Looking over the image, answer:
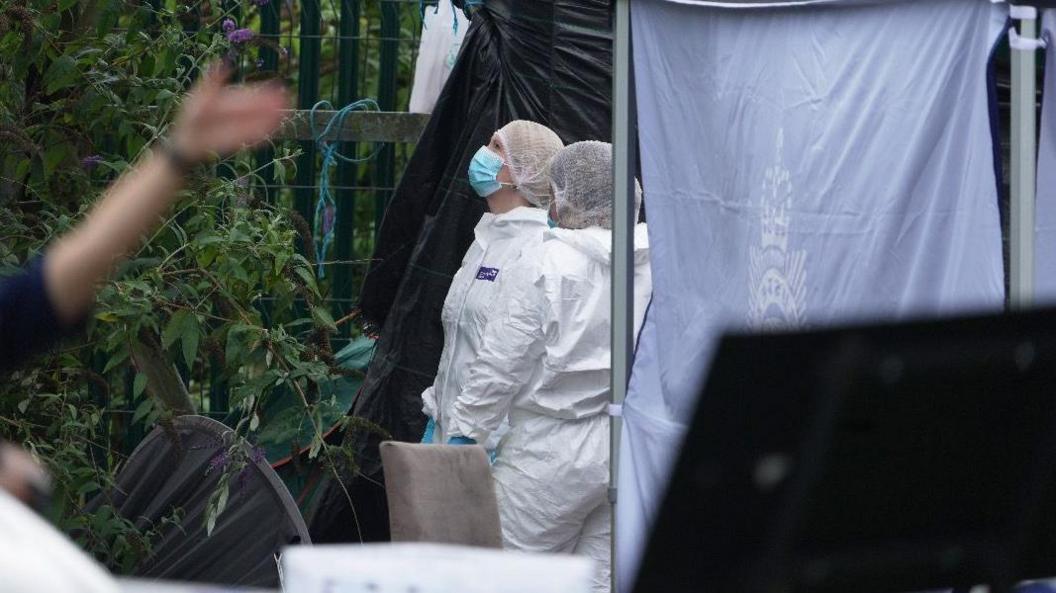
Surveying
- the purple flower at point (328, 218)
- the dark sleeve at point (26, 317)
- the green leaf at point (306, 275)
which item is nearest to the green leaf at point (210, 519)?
the green leaf at point (306, 275)

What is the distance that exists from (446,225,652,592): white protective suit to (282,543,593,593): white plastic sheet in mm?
3217

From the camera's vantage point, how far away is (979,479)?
1.86 metres

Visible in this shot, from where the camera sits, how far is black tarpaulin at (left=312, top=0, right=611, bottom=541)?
Answer: 562cm

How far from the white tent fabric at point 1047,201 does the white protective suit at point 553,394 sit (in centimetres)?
164

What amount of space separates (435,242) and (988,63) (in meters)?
3.00

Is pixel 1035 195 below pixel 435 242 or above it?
above

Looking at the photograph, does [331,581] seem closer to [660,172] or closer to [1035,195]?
[1035,195]

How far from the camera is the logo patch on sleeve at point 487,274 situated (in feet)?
16.6

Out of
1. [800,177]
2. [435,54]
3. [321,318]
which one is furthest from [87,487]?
[435,54]

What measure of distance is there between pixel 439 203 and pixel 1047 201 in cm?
294

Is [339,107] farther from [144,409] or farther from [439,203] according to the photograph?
[144,409]

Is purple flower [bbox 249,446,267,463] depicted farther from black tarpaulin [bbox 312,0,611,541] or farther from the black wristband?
the black wristband

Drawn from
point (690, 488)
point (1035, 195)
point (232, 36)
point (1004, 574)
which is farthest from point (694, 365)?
point (690, 488)

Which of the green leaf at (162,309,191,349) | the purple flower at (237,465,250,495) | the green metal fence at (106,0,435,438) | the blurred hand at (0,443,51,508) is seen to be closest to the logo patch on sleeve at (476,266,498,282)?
the green metal fence at (106,0,435,438)
